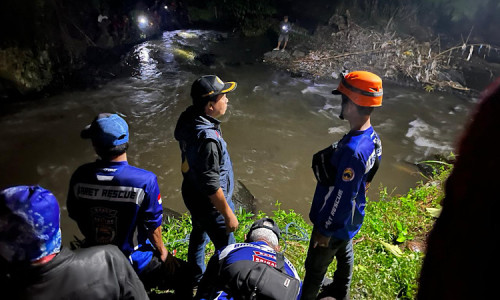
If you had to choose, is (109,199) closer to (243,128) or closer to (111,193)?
(111,193)

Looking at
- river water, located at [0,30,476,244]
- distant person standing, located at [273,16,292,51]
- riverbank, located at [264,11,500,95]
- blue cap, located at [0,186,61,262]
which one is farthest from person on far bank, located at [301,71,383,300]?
distant person standing, located at [273,16,292,51]

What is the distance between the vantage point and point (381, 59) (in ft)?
48.8

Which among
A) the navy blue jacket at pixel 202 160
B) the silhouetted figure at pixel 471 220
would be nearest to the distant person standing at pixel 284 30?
the navy blue jacket at pixel 202 160

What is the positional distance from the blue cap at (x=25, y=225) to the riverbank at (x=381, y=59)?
1299 cm

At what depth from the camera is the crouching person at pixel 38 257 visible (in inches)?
57.3

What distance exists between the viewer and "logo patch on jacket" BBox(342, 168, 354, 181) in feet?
7.68

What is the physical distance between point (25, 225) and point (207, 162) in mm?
1493

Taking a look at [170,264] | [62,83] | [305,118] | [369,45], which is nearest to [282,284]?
[170,264]

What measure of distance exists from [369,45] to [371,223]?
46.3 ft

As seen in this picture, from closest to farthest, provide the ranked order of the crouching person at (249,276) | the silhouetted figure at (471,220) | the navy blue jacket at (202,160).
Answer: the silhouetted figure at (471,220), the crouching person at (249,276), the navy blue jacket at (202,160)

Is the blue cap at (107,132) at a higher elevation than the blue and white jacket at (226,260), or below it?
higher

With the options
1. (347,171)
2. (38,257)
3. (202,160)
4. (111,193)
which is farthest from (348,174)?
(38,257)

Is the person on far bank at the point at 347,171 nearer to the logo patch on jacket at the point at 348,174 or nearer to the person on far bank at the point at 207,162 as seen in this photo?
the logo patch on jacket at the point at 348,174

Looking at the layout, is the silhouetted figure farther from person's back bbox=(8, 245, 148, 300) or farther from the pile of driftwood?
the pile of driftwood
